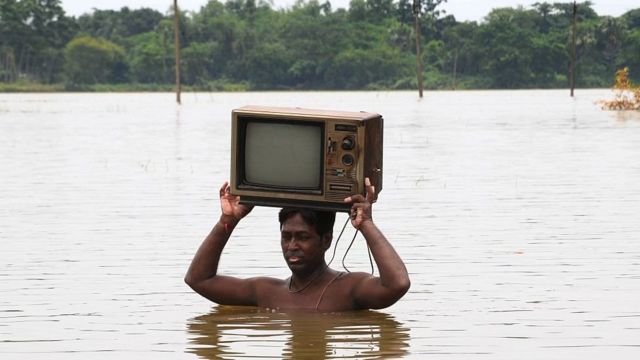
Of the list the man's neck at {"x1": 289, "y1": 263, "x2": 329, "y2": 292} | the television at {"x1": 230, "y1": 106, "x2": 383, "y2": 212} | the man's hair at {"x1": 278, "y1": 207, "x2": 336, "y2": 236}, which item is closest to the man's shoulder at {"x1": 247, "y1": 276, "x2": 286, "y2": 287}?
the man's neck at {"x1": 289, "y1": 263, "x2": 329, "y2": 292}

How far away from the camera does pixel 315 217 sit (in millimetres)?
7145

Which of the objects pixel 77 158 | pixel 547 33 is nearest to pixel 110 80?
pixel 547 33

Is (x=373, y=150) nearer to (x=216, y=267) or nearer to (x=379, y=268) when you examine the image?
(x=379, y=268)

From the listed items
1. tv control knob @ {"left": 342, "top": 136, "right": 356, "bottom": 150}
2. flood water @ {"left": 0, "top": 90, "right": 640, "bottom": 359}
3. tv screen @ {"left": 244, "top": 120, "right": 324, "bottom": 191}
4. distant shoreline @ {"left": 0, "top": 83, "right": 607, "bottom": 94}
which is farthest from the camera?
distant shoreline @ {"left": 0, "top": 83, "right": 607, "bottom": 94}

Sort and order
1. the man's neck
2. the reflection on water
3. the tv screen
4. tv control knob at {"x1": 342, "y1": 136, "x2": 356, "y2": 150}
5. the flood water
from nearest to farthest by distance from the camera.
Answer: tv control knob at {"x1": 342, "y1": 136, "x2": 356, "y2": 150}, the tv screen, the reflection on water, the flood water, the man's neck

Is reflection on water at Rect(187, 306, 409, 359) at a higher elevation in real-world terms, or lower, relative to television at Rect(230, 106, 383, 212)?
lower

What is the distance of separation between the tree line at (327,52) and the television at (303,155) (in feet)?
348

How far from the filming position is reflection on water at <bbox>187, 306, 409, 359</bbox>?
7.01m

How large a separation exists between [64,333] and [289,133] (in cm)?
178

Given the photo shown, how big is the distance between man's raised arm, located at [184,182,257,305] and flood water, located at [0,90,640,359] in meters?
0.14

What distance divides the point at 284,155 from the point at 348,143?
0.51m

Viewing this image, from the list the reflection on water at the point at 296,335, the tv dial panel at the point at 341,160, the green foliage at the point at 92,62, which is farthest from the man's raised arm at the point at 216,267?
the green foliage at the point at 92,62

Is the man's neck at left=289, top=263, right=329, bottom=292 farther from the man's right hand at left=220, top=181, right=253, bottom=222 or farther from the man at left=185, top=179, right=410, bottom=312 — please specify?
the man's right hand at left=220, top=181, right=253, bottom=222

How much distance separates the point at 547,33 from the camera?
129500mm
